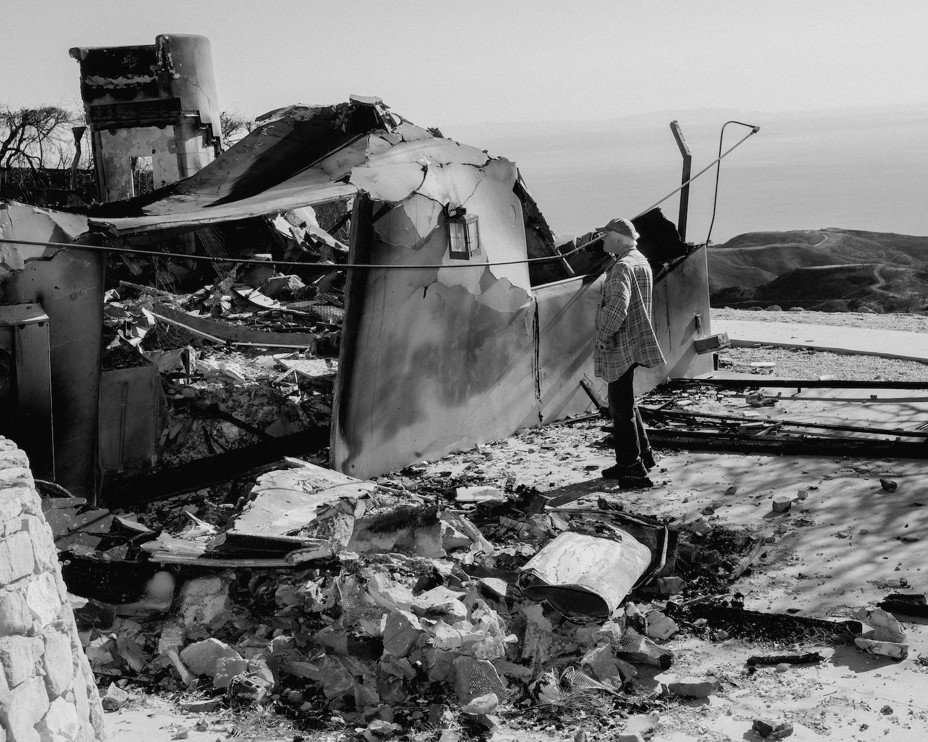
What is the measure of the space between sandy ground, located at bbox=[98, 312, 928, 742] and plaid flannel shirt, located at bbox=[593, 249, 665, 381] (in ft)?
2.81

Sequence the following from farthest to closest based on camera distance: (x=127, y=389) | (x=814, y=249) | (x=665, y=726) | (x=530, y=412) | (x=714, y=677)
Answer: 1. (x=814, y=249)
2. (x=530, y=412)
3. (x=127, y=389)
4. (x=714, y=677)
5. (x=665, y=726)

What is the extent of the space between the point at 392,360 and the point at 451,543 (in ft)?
6.04

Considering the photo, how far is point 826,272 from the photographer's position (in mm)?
18344

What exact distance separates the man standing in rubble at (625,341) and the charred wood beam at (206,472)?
221 centimetres

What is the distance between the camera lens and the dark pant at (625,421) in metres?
6.46

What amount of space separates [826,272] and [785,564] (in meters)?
14.5

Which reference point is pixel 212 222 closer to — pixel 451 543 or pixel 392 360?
pixel 392 360

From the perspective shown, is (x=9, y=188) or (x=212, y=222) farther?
(x=9, y=188)

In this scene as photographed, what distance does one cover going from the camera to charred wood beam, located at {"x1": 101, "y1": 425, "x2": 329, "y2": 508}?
6398mm

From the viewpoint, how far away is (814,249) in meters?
22.3

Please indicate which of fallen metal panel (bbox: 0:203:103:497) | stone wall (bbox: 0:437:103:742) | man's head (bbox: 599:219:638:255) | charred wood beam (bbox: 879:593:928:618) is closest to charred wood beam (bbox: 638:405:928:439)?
man's head (bbox: 599:219:638:255)

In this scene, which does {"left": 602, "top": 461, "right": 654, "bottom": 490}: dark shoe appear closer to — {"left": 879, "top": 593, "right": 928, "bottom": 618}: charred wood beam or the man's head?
the man's head

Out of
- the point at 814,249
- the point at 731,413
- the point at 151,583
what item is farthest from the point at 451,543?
the point at 814,249

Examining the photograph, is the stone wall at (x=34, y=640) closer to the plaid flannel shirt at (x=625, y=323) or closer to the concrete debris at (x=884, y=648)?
the concrete debris at (x=884, y=648)
